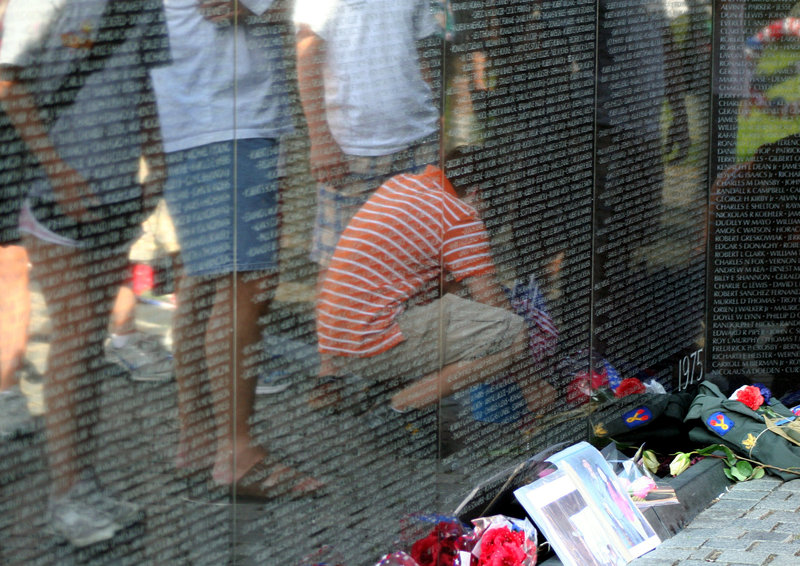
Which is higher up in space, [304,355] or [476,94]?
[476,94]

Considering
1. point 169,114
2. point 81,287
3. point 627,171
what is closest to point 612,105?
point 627,171

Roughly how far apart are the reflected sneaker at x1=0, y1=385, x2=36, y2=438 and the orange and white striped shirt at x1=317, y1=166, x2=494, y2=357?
1.01 m

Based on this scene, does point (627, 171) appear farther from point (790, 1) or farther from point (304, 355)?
point (304, 355)

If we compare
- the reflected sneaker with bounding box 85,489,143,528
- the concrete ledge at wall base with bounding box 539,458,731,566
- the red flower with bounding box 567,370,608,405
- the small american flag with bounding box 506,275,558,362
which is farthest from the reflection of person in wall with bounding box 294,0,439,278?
the concrete ledge at wall base with bounding box 539,458,731,566

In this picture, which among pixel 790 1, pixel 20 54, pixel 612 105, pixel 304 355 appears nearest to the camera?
pixel 20 54

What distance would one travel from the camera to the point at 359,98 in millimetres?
3609

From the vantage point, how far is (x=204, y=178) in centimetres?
309

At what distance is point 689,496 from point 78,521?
2791 mm

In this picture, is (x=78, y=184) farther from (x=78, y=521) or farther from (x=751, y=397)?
(x=751, y=397)

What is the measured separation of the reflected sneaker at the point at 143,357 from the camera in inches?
113

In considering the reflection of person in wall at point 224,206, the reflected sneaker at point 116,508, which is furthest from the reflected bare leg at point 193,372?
the reflected sneaker at point 116,508

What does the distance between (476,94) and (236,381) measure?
Answer: 1459mm

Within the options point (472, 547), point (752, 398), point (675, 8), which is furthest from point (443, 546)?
point (675, 8)

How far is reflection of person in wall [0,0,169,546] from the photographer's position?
269 centimetres
